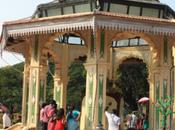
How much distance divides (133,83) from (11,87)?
21884 mm

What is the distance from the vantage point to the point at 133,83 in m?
38.0

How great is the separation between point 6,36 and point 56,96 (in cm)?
598

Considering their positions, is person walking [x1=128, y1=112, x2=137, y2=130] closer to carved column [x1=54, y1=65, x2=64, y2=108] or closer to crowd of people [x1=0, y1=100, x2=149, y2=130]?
crowd of people [x1=0, y1=100, x2=149, y2=130]

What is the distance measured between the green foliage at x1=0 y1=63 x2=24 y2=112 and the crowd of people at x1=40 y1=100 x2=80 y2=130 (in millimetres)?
36407

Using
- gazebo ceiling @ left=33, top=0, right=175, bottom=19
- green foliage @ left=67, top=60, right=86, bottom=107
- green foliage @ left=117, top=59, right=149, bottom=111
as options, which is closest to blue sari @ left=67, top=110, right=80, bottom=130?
gazebo ceiling @ left=33, top=0, right=175, bottom=19

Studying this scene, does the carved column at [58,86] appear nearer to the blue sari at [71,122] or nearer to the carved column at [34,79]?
the carved column at [34,79]

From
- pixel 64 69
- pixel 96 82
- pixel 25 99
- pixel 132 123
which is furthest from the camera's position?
pixel 64 69

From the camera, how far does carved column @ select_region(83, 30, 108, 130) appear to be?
17.9 m

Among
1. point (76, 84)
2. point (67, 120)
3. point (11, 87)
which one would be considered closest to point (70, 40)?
point (67, 120)

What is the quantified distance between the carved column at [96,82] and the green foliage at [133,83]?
18530 millimetres

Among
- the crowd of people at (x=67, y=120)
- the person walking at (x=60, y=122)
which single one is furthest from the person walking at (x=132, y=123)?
the person walking at (x=60, y=122)

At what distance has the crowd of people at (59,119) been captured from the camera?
14164mm

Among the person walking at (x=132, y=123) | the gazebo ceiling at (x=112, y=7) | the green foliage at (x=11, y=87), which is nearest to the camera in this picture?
the gazebo ceiling at (x=112, y=7)

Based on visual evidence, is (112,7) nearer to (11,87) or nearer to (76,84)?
(76,84)
